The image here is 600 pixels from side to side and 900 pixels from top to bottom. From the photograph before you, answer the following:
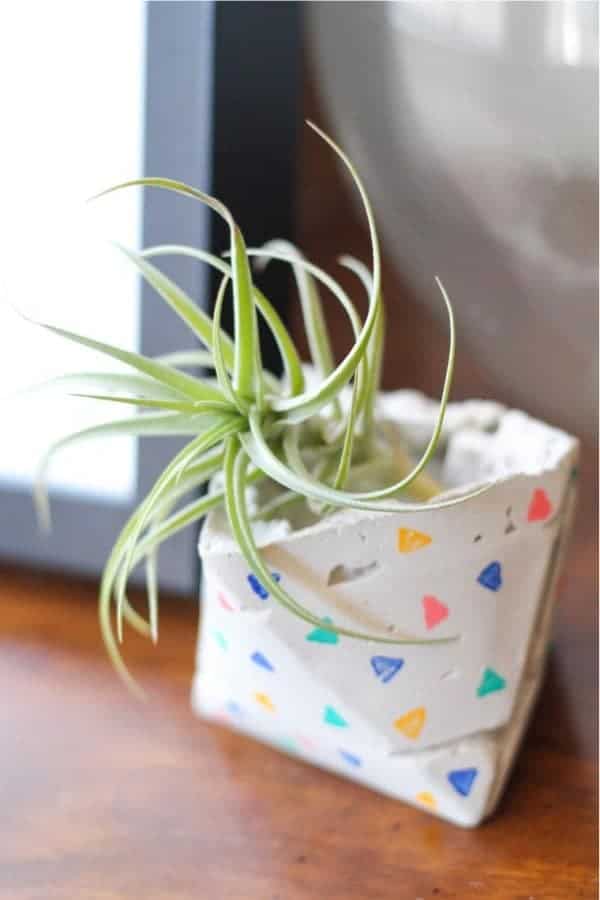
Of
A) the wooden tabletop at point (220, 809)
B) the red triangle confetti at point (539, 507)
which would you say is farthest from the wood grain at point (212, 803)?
the red triangle confetti at point (539, 507)

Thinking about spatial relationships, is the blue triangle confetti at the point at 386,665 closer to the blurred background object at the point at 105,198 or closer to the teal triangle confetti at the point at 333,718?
the teal triangle confetti at the point at 333,718

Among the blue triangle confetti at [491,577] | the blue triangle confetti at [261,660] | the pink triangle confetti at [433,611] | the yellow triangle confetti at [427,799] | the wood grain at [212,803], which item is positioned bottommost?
the wood grain at [212,803]

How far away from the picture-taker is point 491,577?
0.33 metres

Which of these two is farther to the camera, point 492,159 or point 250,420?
point 492,159

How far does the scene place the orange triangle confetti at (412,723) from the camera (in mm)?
340

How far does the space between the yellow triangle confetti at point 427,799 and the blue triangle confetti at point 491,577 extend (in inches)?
3.2

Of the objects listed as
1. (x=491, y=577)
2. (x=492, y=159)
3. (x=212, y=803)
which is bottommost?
(x=212, y=803)

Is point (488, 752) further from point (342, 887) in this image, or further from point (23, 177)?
point (23, 177)

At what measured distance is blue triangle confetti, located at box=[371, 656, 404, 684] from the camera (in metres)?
0.33

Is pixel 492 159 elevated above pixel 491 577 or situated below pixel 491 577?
above

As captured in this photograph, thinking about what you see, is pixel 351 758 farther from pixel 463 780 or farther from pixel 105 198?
pixel 105 198

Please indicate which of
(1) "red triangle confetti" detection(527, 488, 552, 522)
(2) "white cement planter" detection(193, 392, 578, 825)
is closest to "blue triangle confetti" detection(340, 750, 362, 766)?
(2) "white cement planter" detection(193, 392, 578, 825)

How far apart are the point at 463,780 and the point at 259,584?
0.10 meters

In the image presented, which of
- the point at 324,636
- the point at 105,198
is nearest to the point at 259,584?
the point at 324,636
